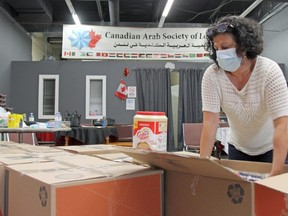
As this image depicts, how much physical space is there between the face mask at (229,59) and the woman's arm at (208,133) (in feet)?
0.73

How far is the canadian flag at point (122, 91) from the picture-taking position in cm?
713

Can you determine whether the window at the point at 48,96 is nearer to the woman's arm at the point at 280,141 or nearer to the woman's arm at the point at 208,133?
the woman's arm at the point at 208,133

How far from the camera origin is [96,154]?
4.35 ft

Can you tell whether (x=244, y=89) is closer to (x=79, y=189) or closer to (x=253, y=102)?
(x=253, y=102)

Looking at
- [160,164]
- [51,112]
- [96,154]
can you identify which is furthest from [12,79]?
[160,164]

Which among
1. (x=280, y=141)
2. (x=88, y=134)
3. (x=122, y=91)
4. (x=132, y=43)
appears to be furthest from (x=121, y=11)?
(x=280, y=141)

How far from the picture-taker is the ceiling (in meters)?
7.30

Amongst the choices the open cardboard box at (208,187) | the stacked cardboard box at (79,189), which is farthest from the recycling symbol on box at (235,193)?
the stacked cardboard box at (79,189)

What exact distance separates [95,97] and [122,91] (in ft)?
2.17

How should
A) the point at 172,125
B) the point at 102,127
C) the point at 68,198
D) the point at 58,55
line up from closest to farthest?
the point at 68,198 < the point at 102,127 < the point at 172,125 < the point at 58,55

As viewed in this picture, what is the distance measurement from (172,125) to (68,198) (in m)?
6.24

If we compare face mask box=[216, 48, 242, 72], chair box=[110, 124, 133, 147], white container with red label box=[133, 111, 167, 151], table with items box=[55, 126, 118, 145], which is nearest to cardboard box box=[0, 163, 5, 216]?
white container with red label box=[133, 111, 167, 151]

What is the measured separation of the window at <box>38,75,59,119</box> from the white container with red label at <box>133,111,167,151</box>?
20.9 ft

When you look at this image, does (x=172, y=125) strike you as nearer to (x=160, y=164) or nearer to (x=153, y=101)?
(x=153, y=101)
